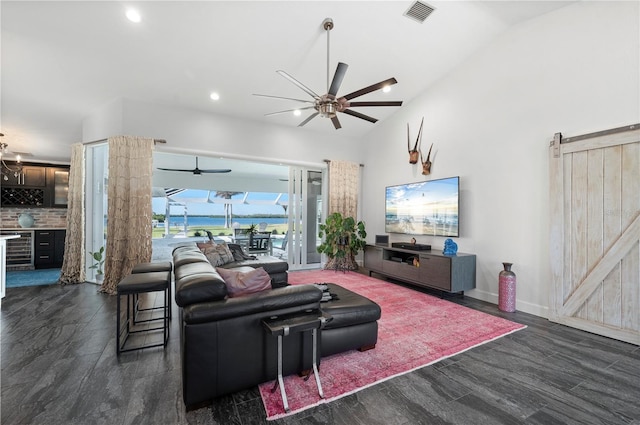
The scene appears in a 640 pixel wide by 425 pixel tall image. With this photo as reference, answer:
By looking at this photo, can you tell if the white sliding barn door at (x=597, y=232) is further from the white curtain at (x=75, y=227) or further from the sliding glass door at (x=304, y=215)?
the white curtain at (x=75, y=227)

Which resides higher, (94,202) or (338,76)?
(338,76)

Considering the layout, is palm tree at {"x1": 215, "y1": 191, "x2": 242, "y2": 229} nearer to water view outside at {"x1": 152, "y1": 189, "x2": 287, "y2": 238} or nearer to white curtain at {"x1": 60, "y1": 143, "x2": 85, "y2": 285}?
water view outside at {"x1": 152, "y1": 189, "x2": 287, "y2": 238}

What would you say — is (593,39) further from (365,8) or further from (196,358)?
(196,358)

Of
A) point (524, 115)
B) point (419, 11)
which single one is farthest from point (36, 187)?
point (524, 115)

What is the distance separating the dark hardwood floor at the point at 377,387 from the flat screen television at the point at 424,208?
2124 mm

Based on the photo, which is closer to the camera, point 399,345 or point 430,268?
point 399,345

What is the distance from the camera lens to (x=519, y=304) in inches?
151

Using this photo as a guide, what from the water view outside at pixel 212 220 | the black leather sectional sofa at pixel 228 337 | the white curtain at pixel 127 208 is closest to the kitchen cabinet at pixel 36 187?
the white curtain at pixel 127 208

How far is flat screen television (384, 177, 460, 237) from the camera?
4.61m

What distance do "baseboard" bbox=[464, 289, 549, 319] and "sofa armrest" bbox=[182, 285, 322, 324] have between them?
3285mm

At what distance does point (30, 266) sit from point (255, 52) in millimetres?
6902

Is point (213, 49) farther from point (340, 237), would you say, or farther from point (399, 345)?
point (399, 345)

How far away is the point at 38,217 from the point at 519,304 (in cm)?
997

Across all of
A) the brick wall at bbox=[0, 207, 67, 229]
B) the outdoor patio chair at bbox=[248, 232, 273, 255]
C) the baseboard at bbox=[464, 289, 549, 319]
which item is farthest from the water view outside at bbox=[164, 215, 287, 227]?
the baseboard at bbox=[464, 289, 549, 319]
